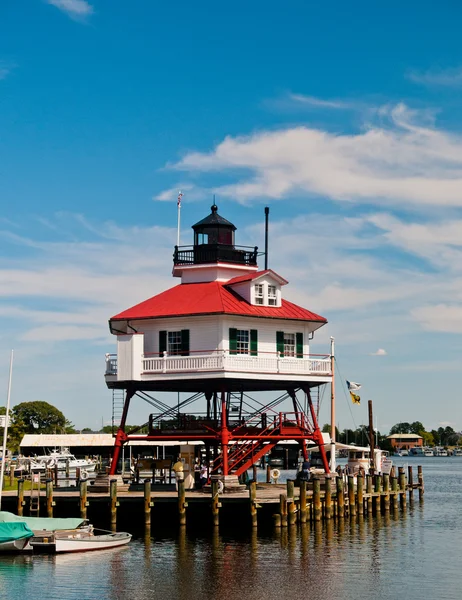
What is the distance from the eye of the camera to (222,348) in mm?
50844

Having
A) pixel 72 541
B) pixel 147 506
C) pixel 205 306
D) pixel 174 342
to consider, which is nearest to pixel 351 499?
pixel 147 506

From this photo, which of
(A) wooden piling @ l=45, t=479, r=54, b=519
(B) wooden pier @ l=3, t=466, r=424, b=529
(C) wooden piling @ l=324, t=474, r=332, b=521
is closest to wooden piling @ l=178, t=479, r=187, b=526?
(B) wooden pier @ l=3, t=466, r=424, b=529

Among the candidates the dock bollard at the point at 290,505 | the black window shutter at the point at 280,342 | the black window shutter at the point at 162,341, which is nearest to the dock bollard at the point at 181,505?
the dock bollard at the point at 290,505

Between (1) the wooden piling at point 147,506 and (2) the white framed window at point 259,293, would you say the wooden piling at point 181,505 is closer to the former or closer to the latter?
(1) the wooden piling at point 147,506

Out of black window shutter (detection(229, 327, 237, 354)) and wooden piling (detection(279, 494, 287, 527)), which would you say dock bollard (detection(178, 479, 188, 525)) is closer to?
wooden piling (detection(279, 494, 287, 527))

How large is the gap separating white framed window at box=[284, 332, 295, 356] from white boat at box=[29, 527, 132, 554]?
50.7ft

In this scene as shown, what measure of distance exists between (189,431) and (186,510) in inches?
183

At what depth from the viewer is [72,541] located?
41250 mm

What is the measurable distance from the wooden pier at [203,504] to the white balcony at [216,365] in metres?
6.01

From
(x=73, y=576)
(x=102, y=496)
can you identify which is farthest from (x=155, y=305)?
(x=73, y=576)

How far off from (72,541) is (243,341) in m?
15.4

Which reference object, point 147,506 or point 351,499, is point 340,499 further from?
point 147,506

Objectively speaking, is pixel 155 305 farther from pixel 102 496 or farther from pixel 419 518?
pixel 419 518

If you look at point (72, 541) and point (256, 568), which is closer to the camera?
point (256, 568)
